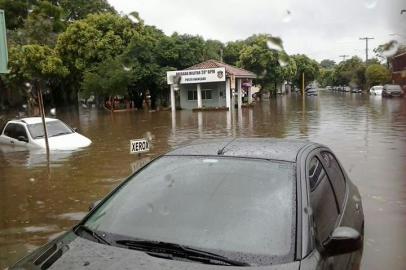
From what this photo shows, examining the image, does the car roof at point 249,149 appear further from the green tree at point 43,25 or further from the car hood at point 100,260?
the green tree at point 43,25

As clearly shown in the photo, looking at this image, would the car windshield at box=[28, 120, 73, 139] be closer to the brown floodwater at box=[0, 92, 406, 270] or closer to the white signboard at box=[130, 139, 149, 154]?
the brown floodwater at box=[0, 92, 406, 270]

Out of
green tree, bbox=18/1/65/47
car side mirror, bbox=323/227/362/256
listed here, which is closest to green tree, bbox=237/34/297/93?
green tree, bbox=18/1/65/47

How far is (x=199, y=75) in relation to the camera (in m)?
39.2

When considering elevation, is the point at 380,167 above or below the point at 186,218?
below

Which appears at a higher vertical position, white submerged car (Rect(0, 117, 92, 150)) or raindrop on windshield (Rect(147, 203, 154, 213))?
raindrop on windshield (Rect(147, 203, 154, 213))

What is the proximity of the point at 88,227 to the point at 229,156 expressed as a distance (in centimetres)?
111


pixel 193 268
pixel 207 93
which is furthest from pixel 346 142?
pixel 207 93

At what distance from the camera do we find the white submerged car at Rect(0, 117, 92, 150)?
1401 cm

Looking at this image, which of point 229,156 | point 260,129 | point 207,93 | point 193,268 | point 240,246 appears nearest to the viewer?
point 193,268

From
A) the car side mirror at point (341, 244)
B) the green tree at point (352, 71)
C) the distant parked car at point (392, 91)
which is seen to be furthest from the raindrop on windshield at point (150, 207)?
the green tree at point (352, 71)

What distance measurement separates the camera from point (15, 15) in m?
47.4

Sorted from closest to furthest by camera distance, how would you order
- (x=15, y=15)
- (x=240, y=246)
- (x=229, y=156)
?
1. (x=240, y=246)
2. (x=229, y=156)
3. (x=15, y=15)

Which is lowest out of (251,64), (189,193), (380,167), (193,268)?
(380,167)

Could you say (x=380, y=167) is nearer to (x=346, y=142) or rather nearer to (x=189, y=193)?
(x=346, y=142)
